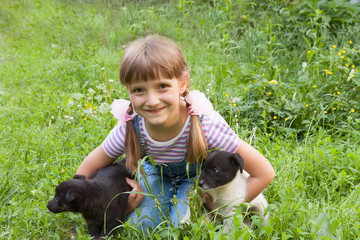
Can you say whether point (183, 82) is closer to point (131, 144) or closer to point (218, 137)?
point (218, 137)

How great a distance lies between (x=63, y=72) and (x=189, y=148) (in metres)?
4.20

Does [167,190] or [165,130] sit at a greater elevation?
[165,130]

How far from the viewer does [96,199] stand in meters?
3.24

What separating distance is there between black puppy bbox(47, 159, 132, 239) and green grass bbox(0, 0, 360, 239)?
7.1 inches

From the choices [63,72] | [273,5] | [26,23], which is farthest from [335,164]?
[26,23]

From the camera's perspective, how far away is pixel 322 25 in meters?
6.74

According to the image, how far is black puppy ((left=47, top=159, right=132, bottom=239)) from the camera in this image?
3.15 meters

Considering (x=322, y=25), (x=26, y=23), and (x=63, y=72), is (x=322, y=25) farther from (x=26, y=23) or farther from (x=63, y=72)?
(x=26, y=23)

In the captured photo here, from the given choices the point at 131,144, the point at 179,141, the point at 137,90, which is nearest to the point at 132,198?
the point at 131,144

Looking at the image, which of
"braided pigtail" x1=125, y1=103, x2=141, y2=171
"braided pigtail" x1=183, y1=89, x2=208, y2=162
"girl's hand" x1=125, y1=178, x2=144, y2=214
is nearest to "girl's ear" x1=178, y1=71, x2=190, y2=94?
"braided pigtail" x1=183, y1=89, x2=208, y2=162

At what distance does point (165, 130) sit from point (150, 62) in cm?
69

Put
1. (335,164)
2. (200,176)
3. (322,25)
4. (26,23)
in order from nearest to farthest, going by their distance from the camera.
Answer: (200,176) → (335,164) → (322,25) → (26,23)

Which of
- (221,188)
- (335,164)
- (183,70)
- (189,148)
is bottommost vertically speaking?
(335,164)

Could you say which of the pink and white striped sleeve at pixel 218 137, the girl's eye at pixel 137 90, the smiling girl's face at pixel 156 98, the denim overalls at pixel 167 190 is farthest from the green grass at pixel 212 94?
the girl's eye at pixel 137 90
